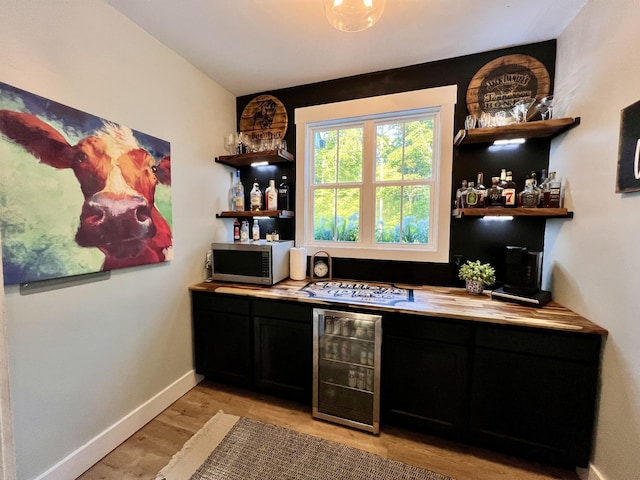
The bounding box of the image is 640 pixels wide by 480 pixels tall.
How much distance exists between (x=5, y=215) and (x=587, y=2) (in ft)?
10.9

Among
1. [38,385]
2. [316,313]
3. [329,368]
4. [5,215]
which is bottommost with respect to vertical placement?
[329,368]

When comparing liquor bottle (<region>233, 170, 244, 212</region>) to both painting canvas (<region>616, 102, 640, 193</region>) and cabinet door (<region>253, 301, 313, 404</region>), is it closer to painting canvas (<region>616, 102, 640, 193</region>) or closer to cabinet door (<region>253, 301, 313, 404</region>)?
cabinet door (<region>253, 301, 313, 404</region>)

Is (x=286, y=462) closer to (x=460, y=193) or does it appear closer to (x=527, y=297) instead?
(x=527, y=297)

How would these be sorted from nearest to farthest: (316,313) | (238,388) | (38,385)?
(38,385) → (316,313) → (238,388)

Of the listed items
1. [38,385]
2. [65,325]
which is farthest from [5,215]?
[38,385]

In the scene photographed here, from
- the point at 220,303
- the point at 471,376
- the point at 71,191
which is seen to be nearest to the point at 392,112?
the point at 471,376

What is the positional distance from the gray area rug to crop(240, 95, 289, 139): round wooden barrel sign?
256cm

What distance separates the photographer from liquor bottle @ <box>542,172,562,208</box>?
1781 millimetres

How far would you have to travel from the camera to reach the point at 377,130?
96.5 inches

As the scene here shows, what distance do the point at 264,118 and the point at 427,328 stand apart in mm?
2431

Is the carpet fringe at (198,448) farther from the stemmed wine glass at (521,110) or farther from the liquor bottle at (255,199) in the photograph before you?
the stemmed wine glass at (521,110)

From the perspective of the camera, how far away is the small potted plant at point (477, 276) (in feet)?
6.55

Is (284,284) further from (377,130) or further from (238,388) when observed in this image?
(377,130)

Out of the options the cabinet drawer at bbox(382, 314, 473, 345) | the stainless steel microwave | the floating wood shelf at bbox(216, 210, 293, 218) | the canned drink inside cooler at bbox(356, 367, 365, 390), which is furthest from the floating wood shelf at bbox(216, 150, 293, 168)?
the canned drink inside cooler at bbox(356, 367, 365, 390)
